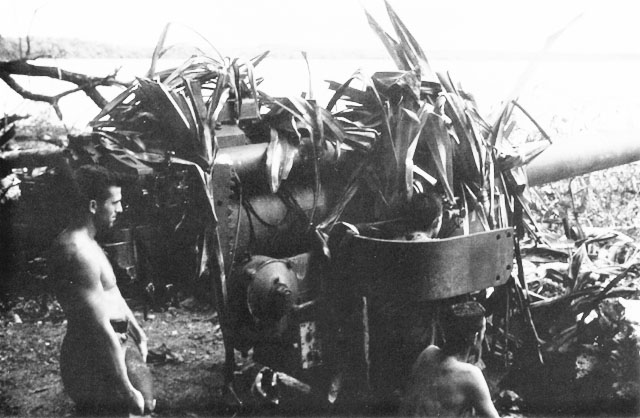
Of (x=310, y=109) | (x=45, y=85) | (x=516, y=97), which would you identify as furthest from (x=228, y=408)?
(x=516, y=97)

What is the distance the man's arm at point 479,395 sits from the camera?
207 cm

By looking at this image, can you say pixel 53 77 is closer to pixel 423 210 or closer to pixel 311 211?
pixel 311 211

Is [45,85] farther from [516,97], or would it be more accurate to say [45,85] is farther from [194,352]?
[516,97]

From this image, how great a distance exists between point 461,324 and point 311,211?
1.66 feet

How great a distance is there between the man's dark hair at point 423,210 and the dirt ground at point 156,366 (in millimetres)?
633

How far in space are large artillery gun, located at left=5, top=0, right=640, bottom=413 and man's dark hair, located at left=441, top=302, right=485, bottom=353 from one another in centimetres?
9

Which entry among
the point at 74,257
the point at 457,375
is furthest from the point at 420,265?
the point at 74,257

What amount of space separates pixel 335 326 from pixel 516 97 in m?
0.96

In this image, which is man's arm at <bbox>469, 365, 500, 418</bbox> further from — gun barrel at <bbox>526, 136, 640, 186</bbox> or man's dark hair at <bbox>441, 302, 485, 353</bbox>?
gun barrel at <bbox>526, 136, 640, 186</bbox>

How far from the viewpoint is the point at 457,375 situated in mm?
2082

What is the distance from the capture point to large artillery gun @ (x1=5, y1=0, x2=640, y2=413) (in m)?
1.90

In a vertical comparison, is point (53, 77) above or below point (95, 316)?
above

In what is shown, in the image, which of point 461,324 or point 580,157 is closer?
point 461,324

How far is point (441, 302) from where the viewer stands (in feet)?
7.48
